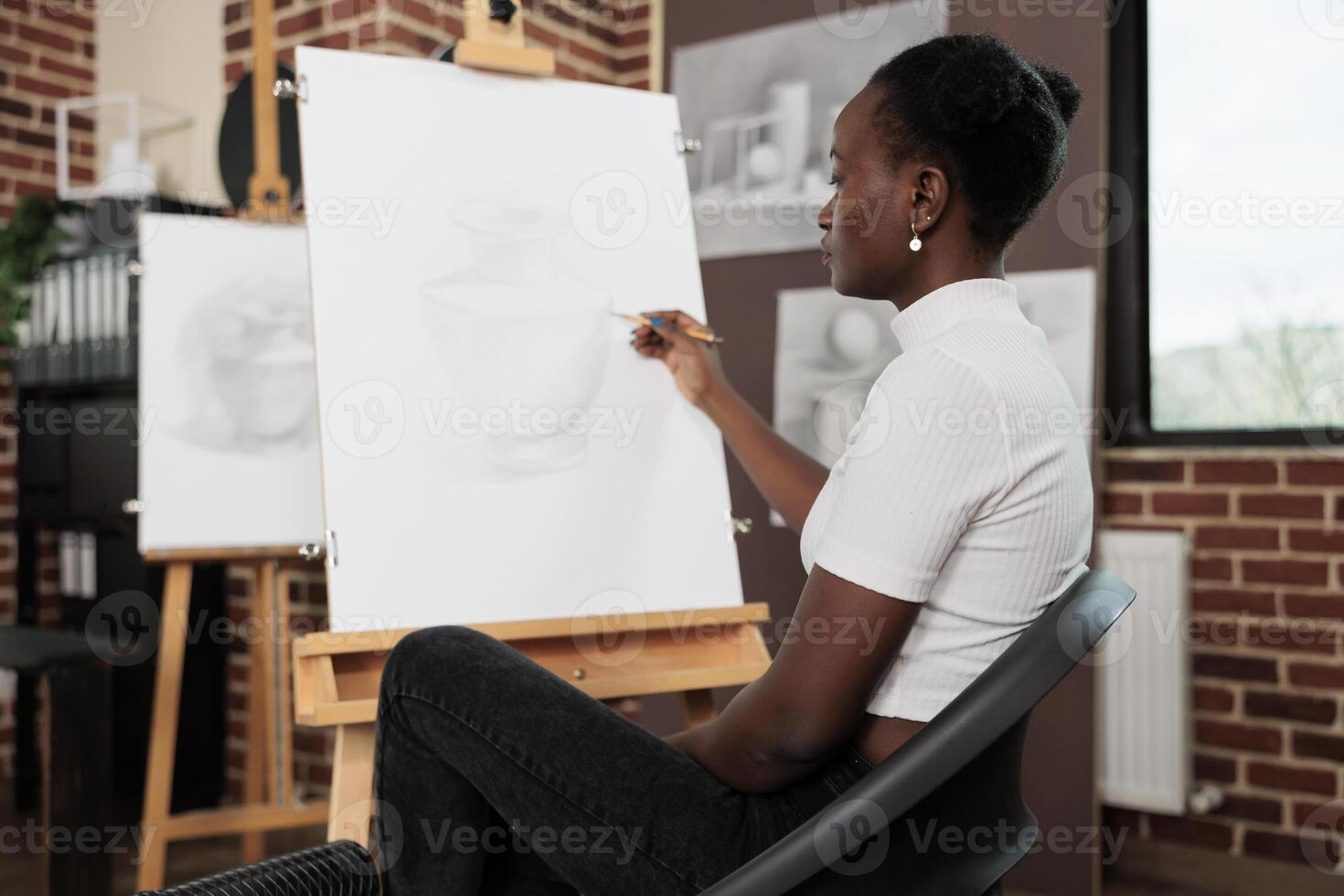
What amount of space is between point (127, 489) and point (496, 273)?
5.19ft

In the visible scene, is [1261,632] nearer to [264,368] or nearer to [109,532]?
[264,368]

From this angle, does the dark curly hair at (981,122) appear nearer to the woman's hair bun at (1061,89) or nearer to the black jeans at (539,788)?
the woman's hair bun at (1061,89)

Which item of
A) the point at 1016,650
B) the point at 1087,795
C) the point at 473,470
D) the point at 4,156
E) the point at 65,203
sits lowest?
the point at 1087,795

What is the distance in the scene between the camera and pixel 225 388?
2133mm

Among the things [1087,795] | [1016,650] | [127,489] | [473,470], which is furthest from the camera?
[127,489]

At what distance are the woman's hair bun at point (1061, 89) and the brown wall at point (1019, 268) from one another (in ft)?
3.17

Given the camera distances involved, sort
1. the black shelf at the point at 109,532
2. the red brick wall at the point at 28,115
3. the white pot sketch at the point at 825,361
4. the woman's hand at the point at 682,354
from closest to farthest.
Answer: the woman's hand at the point at 682,354, the white pot sketch at the point at 825,361, the black shelf at the point at 109,532, the red brick wall at the point at 28,115

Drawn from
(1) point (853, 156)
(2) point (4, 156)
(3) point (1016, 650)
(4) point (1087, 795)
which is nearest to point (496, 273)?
(1) point (853, 156)

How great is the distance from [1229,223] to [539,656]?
73.0 inches

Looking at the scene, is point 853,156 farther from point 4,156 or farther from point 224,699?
point 4,156

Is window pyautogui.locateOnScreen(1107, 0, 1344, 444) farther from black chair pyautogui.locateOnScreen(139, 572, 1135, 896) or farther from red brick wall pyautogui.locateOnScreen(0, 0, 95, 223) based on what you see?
red brick wall pyautogui.locateOnScreen(0, 0, 95, 223)

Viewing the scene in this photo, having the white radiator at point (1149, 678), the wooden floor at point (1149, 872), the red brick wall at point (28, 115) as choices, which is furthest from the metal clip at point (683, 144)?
the red brick wall at point (28, 115)

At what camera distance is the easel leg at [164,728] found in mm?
1981

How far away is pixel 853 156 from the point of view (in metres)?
1.09
